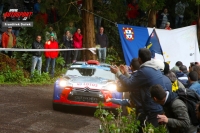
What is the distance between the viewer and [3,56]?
22.0 metres

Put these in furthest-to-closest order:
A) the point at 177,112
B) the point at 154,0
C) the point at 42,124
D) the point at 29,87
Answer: the point at 154,0 < the point at 29,87 < the point at 42,124 < the point at 177,112

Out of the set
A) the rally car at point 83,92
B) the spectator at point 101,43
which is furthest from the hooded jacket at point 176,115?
the spectator at point 101,43

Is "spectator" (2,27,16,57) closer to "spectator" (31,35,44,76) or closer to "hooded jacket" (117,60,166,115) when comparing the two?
"spectator" (31,35,44,76)

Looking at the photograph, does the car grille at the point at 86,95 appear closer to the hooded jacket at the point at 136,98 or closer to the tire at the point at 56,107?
the tire at the point at 56,107

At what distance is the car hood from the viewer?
14161 mm

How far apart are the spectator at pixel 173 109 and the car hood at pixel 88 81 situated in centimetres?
781

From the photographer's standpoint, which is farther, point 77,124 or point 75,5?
point 75,5

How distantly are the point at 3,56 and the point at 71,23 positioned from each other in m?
3.52

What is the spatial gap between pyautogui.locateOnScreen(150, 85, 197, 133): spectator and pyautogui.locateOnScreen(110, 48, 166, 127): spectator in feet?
3.48

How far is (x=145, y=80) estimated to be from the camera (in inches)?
293

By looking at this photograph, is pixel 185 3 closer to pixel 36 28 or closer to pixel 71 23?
pixel 71 23

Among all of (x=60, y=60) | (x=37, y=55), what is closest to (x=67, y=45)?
(x=60, y=60)

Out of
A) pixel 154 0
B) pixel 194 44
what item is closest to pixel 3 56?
pixel 154 0

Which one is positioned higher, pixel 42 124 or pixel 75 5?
pixel 75 5
